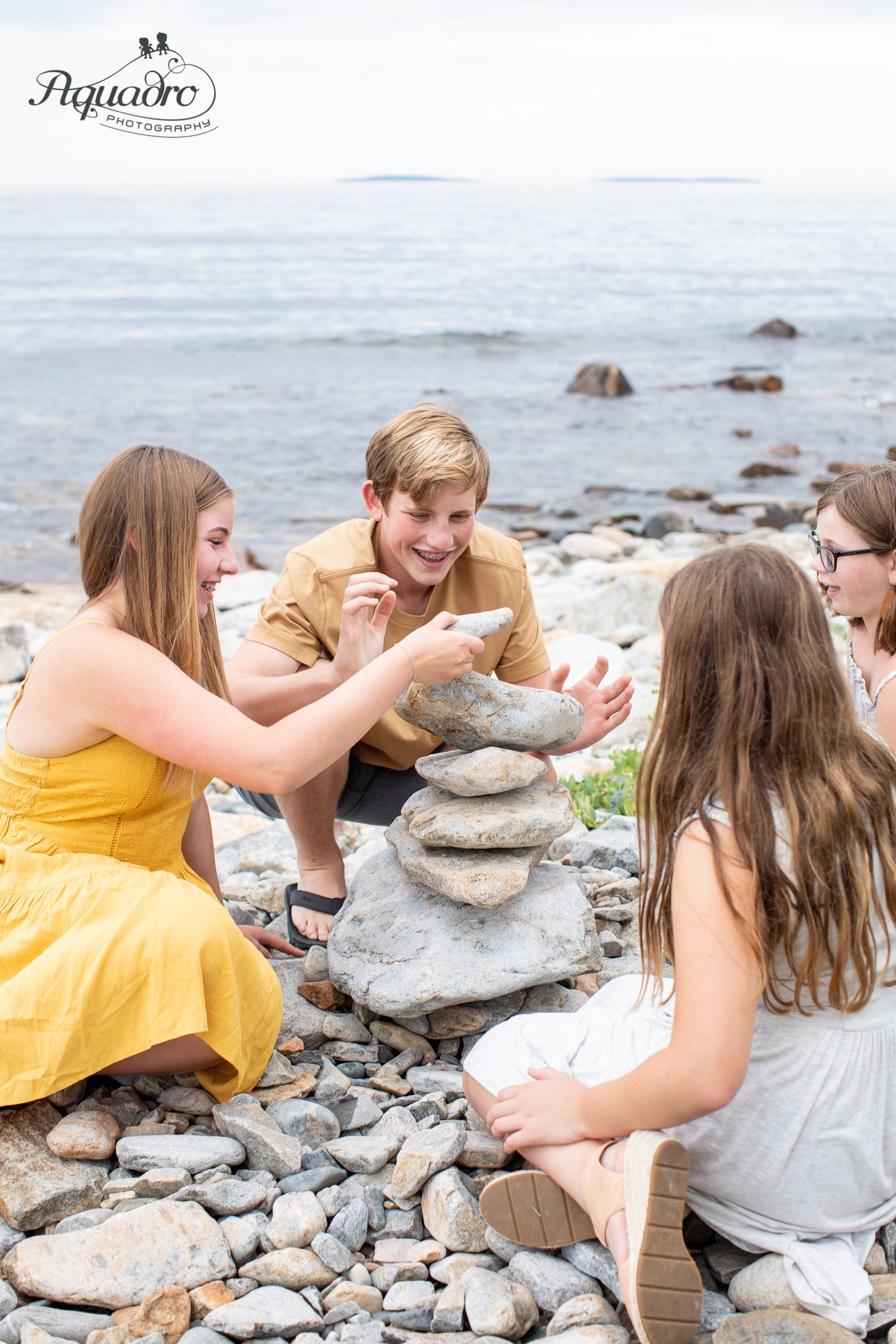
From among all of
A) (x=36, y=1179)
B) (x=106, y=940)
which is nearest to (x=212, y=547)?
(x=106, y=940)

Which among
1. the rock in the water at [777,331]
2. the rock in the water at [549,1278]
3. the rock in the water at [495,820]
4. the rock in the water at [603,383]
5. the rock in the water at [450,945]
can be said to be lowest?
the rock in the water at [549,1278]

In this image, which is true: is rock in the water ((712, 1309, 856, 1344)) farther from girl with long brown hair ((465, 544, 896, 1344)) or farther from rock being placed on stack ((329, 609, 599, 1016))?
rock being placed on stack ((329, 609, 599, 1016))

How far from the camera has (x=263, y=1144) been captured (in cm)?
289

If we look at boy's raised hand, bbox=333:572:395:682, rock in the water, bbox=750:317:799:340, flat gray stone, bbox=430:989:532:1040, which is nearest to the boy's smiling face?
boy's raised hand, bbox=333:572:395:682

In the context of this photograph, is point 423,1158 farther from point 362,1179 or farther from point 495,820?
point 495,820

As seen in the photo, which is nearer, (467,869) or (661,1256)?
(661,1256)

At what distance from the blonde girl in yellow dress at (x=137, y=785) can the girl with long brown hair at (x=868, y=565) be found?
1317 mm

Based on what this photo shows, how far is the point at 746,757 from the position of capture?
2.30m

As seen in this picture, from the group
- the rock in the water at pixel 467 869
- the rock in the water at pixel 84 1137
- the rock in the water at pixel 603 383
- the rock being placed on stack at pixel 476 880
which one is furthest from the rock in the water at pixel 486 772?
the rock in the water at pixel 603 383

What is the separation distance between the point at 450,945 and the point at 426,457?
1.65 meters

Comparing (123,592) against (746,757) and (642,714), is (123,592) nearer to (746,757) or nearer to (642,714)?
(746,757)

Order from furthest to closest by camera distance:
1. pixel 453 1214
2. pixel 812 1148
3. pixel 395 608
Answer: pixel 395 608, pixel 453 1214, pixel 812 1148

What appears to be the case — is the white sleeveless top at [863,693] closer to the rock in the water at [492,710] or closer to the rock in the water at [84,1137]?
the rock in the water at [492,710]

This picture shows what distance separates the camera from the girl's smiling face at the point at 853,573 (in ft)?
12.2
